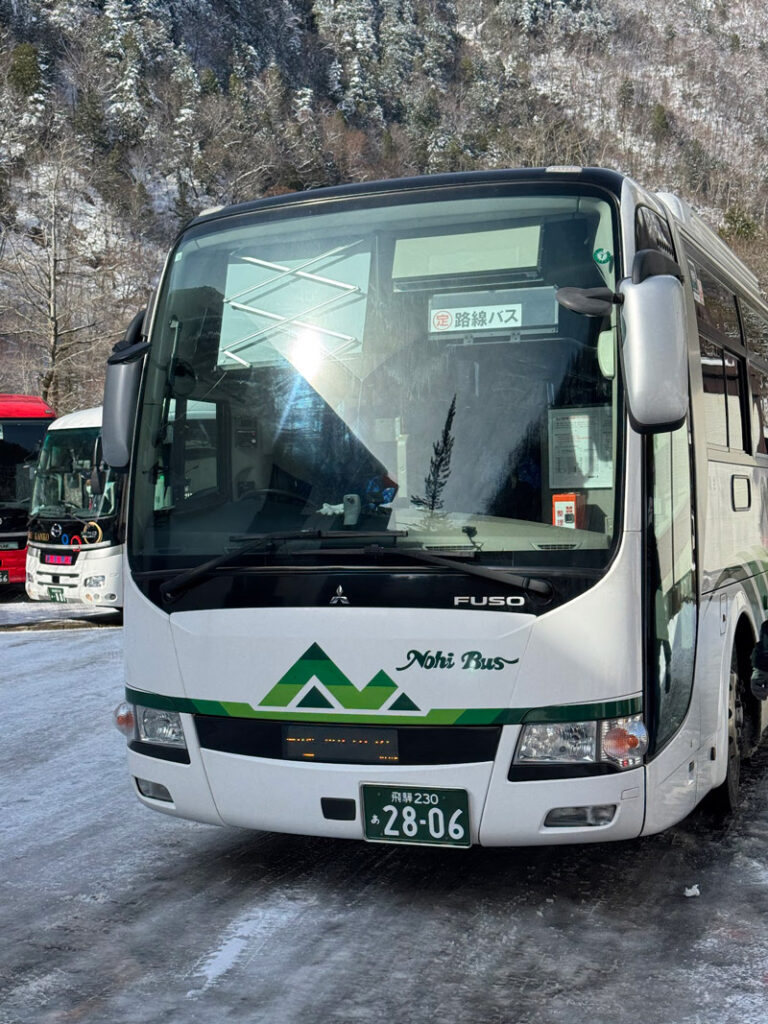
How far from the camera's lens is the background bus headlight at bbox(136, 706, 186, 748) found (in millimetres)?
4871

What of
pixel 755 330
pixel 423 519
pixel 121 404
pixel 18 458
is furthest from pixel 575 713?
pixel 18 458

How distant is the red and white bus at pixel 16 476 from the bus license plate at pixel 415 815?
569 inches

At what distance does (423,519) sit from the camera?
177 inches

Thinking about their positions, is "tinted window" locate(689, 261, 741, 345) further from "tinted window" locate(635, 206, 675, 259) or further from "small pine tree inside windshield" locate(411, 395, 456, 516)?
"small pine tree inside windshield" locate(411, 395, 456, 516)

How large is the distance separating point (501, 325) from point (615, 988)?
2.45 m

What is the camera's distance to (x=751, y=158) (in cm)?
13700

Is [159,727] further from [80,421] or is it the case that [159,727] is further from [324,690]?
[80,421]

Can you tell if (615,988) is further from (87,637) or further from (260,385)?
(87,637)

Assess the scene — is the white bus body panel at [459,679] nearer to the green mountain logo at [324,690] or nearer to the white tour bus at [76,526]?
the green mountain logo at [324,690]

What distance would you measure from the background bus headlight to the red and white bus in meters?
13.6

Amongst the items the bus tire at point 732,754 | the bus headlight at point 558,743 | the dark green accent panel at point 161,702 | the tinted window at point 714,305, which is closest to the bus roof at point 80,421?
the tinted window at point 714,305

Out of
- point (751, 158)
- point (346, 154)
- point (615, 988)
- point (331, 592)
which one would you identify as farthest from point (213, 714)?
point (751, 158)

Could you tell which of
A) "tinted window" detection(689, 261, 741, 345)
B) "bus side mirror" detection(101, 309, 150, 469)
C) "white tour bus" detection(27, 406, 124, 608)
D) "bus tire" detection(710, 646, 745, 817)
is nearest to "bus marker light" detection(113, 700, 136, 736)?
"bus side mirror" detection(101, 309, 150, 469)

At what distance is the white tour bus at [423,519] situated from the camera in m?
4.38
